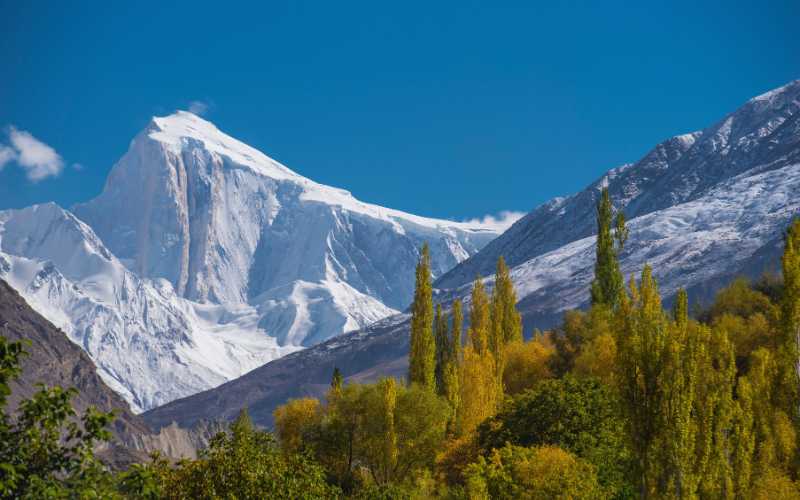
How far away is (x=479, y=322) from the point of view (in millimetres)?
75875

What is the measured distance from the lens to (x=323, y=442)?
5850 centimetres

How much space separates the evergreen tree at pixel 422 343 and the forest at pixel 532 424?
0.14 m

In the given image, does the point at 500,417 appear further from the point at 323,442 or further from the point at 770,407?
the point at 770,407

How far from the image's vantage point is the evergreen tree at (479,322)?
71.1 m

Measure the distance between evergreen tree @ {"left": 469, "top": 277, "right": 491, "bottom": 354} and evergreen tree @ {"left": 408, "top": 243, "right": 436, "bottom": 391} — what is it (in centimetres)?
567

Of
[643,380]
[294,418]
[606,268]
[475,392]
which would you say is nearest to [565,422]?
[475,392]

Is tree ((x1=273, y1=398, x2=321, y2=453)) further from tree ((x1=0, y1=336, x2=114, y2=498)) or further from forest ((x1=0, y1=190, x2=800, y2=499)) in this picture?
tree ((x1=0, y1=336, x2=114, y2=498))

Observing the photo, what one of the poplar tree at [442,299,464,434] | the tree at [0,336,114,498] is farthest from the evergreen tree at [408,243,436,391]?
the tree at [0,336,114,498]

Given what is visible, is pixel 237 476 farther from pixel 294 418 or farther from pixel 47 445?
pixel 294 418

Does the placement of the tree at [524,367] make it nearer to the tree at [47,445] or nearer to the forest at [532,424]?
the forest at [532,424]

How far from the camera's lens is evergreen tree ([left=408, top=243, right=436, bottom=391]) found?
62531 millimetres

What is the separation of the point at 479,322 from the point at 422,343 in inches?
521

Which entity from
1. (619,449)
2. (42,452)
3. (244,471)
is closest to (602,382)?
(619,449)

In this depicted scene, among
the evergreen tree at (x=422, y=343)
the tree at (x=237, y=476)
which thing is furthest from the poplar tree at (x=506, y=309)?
the tree at (x=237, y=476)
